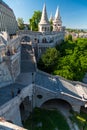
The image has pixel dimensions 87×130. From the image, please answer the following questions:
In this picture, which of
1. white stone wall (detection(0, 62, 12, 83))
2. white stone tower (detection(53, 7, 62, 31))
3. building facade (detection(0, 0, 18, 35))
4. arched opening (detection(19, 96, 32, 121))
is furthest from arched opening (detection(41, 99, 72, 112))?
white stone tower (detection(53, 7, 62, 31))

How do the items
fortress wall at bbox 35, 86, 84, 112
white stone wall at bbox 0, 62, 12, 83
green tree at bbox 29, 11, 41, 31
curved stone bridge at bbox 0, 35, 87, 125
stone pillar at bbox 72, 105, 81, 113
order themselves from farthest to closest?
1. green tree at bbox 29, 11, 41, 31
2. stone pillar at bbox 72, 105, 81, 113
3. fortress wall at bbox 35, 86, 84, 112
4. white stone wall at bbox 0, 62, 12, 83
5. curved stone bridge at bbox 0, 35, 87, 125

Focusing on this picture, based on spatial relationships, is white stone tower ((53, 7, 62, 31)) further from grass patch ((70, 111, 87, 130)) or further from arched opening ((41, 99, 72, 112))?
grass patch ((70, 111, 87, 130))

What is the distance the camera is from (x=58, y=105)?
30.3 m

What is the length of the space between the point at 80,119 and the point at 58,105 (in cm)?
375

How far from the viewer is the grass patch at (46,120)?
79.6ft

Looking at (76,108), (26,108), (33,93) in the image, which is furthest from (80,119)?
(26,108)

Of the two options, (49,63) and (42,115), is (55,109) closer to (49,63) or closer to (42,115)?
(42,115)

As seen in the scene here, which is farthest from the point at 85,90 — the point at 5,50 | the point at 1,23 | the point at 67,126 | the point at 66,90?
the point at 1,23

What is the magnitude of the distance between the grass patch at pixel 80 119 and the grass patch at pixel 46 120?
180 centimetres

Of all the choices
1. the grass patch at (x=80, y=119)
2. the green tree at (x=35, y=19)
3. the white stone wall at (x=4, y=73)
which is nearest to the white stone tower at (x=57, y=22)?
the green tree at (x=35, y=19)

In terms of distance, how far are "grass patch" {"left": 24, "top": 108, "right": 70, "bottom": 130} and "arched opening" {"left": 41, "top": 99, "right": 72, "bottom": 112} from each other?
4.89 ft

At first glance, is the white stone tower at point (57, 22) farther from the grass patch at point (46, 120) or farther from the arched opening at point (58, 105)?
the grass patch at point (46, 120)

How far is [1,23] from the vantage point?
4309 cm

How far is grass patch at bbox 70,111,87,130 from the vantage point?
26.9m
